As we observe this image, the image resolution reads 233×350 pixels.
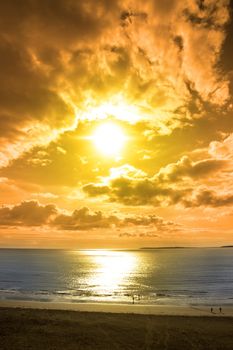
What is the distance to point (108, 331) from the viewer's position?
36.2 m

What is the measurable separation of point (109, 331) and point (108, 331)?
10 cm

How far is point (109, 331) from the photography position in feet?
119

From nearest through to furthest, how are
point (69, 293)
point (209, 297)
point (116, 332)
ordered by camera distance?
point (116, 332) → point (209, 297) → point (69, 293)

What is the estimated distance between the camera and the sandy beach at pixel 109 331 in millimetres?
31078

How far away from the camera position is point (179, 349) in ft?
98.0

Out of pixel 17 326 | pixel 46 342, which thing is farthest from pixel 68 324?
pixel 46 342

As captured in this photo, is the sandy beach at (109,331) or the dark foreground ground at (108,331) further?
the sandy beach at (109,331)

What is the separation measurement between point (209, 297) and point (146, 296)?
13.6 metres

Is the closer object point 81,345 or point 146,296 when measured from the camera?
point 81,345

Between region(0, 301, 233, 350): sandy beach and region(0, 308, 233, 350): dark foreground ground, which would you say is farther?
region(0, 301, 233, 350): sandy beach

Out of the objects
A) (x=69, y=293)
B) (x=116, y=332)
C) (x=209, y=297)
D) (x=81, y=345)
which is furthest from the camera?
(x=69, y=293)

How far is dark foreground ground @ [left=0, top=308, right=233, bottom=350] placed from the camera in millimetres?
30938

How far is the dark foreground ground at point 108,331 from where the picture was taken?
102 feet

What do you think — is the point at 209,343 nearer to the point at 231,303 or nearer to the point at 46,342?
the point at 46,342
